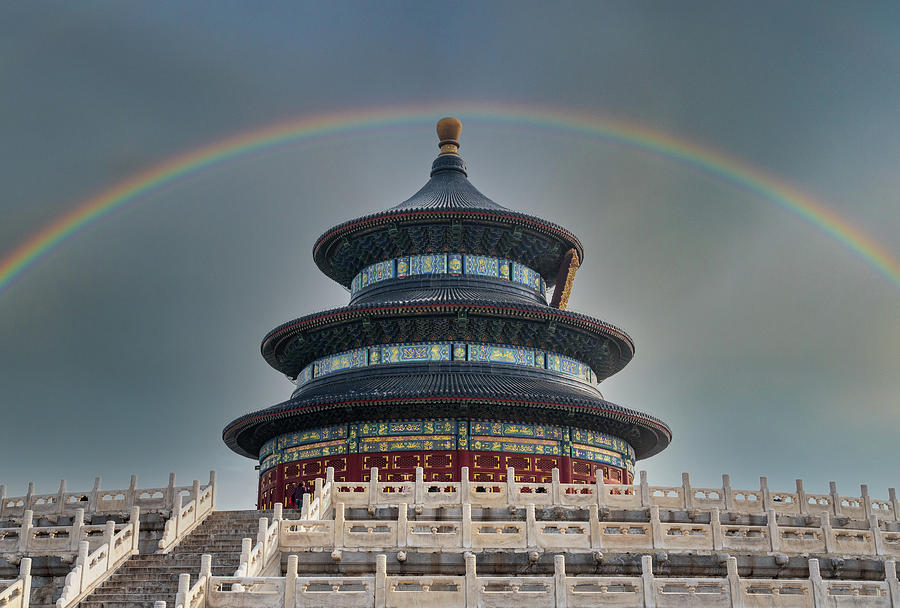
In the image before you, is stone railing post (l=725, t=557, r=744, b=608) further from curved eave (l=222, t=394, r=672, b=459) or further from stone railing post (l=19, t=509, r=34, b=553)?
curved eave (l=222, t=394, r=672, b=459)

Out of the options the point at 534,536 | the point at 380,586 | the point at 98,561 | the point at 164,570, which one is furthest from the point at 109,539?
the point at 534,536

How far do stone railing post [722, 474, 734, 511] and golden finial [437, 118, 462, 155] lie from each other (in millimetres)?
29441

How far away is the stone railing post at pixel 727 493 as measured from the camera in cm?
2866

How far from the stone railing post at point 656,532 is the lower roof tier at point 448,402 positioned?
16.8 meters

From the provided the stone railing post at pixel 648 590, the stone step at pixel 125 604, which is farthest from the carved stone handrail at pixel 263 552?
the stone railing post at pixel 648 590

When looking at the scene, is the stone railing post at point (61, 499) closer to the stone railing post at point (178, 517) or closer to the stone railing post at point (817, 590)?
the stone railing post at point (178, 517)

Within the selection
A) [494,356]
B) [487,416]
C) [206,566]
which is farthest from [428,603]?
[494,356]

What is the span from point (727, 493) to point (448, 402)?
1297 centimetres

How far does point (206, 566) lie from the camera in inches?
734

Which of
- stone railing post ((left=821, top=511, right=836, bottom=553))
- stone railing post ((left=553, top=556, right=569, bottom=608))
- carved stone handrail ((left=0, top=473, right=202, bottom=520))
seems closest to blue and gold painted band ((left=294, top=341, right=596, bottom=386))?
carved stone handrail ((left=0, top=473, right=202, bottom=520))

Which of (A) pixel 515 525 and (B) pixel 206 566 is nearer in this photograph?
(B) pixel 206 566

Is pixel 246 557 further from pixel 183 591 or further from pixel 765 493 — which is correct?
pixel 765 493

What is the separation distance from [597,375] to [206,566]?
3382 cm

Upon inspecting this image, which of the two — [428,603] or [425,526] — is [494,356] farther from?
[428,603]
